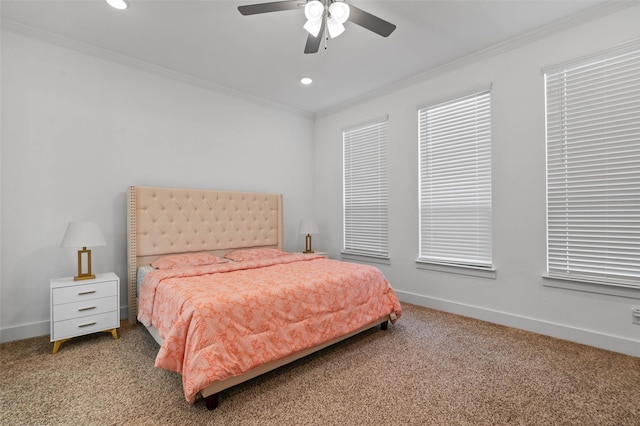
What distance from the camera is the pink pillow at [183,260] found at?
10.3 feet

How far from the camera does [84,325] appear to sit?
2.64 meters

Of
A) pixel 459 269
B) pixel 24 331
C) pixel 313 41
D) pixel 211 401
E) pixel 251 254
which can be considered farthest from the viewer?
pixel 251 254

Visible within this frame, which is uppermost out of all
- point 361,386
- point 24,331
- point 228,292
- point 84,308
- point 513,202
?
point 513,202

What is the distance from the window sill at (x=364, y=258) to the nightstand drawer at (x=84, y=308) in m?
3.05

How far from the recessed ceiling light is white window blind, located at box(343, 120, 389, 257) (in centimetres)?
307

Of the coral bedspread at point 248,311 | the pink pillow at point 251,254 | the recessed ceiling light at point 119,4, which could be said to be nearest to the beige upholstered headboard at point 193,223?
the pink pillow at point 251,254

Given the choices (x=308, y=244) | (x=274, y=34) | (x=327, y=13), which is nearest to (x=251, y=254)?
(x=308, y=244)

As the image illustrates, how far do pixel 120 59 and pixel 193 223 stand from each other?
6.42 feet

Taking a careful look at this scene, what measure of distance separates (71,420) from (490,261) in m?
3.66

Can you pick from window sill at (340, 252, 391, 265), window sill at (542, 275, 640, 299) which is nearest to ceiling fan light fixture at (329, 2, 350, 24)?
window sill at (542, 275, 640, 299)

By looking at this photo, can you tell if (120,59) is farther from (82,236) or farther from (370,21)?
(370,21)

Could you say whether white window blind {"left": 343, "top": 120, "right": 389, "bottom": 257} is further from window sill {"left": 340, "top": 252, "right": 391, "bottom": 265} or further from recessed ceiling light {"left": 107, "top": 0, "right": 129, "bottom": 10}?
recessed ceiling light {"left": 107, "top": 0, "right": 129, "bottom": 10}

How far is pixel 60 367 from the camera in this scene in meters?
2.30

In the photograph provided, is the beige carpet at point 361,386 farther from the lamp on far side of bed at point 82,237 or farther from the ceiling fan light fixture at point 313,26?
the ceiling fan light fixture at point 313,26
